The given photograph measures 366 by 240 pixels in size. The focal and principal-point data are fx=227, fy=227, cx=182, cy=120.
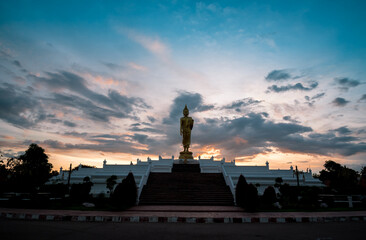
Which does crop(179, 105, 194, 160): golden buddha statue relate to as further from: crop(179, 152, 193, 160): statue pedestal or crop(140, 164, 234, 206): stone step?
crop(140, 164, 234, 206): stone step

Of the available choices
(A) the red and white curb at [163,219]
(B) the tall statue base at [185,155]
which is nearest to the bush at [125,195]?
(A) the red and white curb at [163,219]

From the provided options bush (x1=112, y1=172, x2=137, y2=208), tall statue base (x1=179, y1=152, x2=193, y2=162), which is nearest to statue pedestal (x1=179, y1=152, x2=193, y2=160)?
tall statue base (x1=179, y1=152, x2=193, y2=162)

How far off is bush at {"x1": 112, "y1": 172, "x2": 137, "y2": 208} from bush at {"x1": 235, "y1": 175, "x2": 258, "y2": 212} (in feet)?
20.8

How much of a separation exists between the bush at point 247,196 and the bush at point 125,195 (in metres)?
6.34

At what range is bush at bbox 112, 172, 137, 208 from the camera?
12.4 meters

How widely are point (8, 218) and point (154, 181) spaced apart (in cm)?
1064

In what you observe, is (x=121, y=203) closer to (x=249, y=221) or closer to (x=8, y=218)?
(x=8, y=218)

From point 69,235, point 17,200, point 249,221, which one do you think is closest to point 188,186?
point 249,221

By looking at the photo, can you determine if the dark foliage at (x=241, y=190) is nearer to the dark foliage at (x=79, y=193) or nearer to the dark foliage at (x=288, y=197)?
the dark foliage at (x=288, y=197)

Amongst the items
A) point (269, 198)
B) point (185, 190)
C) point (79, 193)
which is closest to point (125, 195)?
point (79, 193)

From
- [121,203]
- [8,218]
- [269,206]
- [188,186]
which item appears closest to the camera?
[8,218]

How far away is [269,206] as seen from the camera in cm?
1324

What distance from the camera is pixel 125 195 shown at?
12688 mm

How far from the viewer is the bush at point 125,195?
40.8 feet
